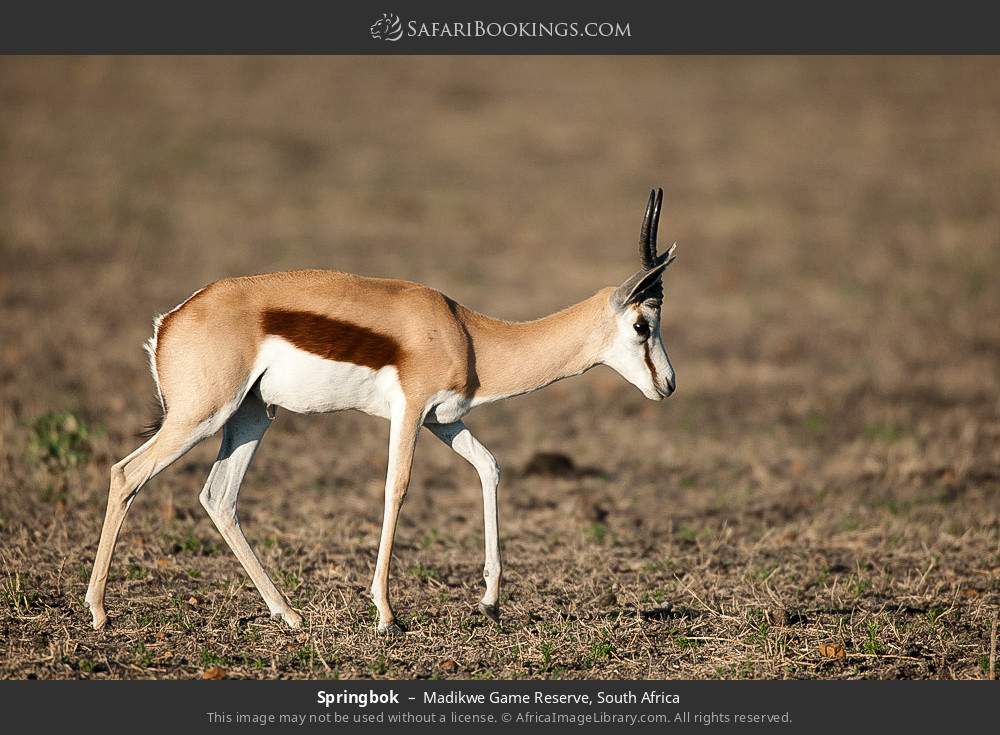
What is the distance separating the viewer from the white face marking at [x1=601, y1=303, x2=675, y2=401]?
7.26m

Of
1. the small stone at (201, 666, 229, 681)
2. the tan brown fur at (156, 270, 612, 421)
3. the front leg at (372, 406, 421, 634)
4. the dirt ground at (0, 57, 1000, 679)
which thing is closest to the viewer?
the small stone at (201, 666, 229, 681)

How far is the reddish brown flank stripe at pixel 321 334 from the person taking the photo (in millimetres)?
6719

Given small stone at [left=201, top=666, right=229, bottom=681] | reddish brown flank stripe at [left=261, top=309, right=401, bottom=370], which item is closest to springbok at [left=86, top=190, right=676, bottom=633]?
reddish brown flank stripe at [left=261, top=309, right=401, bottom=370]

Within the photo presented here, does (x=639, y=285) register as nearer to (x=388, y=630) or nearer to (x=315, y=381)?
(x=315, y=381)

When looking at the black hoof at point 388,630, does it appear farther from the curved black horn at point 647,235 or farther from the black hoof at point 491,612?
the curved black horn at point 647,235

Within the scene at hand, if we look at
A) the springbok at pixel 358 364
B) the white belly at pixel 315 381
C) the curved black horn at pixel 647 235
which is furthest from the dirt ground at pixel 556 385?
the curved black horn at pixel 647 235

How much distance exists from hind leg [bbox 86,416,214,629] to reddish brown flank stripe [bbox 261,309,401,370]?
0.70m

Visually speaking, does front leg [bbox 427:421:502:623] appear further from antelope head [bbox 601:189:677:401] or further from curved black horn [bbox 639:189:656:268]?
curved black horn [bbox 639:189:656:268]

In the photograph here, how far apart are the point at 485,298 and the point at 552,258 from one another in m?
2.62

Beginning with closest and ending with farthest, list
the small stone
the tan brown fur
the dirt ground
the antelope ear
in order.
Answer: the small stone, the tan brown fur, the antelope ear, the dirt ground

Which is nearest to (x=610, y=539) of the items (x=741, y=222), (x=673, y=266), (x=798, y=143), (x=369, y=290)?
(x=369, y=290)

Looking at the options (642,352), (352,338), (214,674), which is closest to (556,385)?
(642,352)

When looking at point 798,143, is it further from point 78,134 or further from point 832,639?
point 832,639

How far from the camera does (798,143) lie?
26203 mm
